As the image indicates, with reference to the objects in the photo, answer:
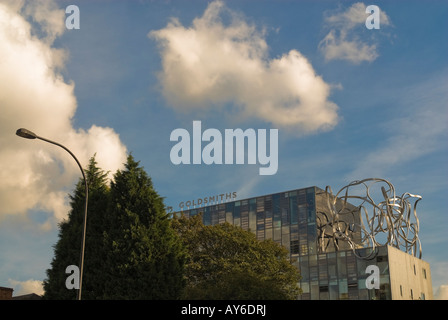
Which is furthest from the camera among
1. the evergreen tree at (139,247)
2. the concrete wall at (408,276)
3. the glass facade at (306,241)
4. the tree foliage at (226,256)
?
the glass facade at (306,241)

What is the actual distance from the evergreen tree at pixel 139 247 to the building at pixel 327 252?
1364 inches

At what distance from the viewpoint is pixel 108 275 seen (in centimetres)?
3866

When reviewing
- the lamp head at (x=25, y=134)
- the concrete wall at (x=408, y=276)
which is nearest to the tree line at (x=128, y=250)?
the lamp head at (x=25, y=134)

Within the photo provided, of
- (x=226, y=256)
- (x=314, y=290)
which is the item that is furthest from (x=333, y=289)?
(x=226, y=256)

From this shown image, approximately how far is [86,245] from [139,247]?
17.4ft

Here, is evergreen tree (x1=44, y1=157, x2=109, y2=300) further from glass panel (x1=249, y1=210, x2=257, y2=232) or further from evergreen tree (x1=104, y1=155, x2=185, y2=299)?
glass panel (x1=249, y1=210, x2=257, y2=232)

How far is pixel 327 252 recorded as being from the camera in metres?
86.5

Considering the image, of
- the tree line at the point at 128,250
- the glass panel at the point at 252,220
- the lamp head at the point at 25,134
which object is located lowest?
the tree line at the point at 128,250

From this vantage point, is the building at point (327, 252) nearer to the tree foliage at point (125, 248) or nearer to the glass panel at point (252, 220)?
the glass panel at point (252, 220)

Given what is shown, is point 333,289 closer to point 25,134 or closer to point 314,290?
point 314,290

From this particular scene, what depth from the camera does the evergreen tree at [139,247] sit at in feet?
124

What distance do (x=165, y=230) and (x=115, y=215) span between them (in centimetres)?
392
